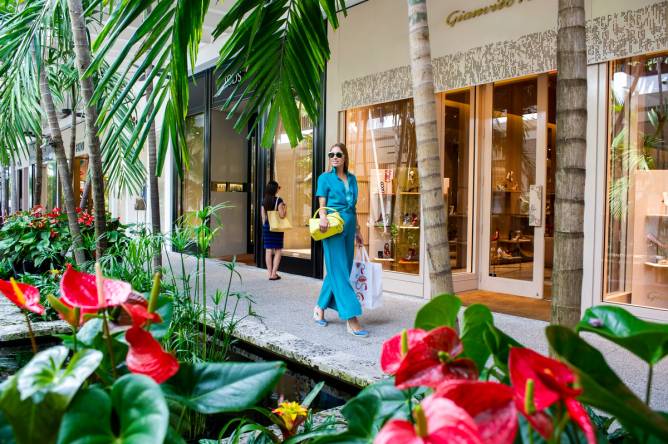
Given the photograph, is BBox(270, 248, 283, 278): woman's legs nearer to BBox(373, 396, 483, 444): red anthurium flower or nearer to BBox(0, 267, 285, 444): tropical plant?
BBox(0, 267, 285, 444): tropical plant

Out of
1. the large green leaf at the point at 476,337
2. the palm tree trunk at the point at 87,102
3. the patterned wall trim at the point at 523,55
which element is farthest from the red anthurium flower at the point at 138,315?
the patterned wall trim at the point at 523,55

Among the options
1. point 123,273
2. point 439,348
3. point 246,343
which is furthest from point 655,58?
point 439,348

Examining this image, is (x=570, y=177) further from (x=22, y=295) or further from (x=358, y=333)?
(x=358, y=333)

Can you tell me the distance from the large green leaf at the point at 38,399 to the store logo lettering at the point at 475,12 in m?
5.65

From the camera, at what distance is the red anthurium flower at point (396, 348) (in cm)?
64

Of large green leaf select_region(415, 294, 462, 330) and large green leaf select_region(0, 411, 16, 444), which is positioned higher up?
large green leaf select_region(415, 294, 462, 330)

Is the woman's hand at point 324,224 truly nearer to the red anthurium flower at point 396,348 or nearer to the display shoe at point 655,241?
the display shoe at point 655,241

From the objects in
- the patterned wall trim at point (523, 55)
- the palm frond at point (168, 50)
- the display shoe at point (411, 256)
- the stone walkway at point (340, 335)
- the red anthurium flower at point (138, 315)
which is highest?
the patterned wall trim at point (523, 55)

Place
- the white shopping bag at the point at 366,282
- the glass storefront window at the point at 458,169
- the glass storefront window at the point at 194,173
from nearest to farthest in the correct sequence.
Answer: the white shopping bag at the point at 366,282 → the glass storefront window at the point at 458,169 → the glass storefront window at the point at 194,173

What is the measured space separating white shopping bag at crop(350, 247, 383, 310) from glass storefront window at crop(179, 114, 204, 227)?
23.1ft

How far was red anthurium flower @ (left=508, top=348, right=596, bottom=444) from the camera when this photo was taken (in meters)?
0.50

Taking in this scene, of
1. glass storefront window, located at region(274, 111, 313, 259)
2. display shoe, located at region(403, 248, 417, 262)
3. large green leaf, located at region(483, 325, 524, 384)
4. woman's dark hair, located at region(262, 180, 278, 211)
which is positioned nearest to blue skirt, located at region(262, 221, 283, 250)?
woman's dark hair, located at region(262, 180, 278, 211)

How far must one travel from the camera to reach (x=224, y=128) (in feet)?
36.3

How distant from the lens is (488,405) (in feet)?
1.79
